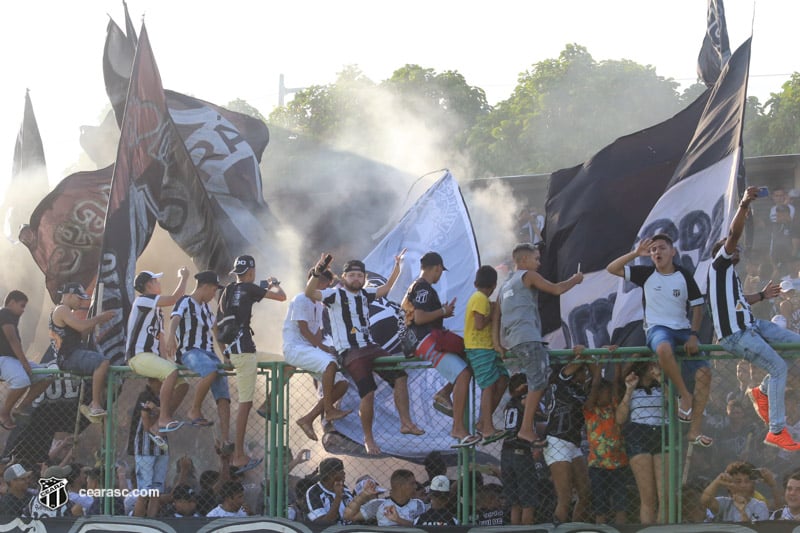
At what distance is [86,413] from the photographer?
32.5 feet

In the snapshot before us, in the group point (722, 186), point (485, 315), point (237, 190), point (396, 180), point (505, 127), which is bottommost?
point (485, 315)

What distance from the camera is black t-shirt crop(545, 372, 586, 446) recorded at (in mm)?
8672

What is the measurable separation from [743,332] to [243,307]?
4209 millimetres

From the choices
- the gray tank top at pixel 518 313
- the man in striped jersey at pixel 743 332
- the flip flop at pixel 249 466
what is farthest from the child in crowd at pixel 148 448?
the man in striped jersey at pixel 743 332

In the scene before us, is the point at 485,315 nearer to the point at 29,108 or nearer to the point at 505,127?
the point at 29,108

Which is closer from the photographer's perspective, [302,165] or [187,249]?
[187,249]

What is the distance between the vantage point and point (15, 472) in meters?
10.7

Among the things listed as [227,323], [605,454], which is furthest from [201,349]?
[605,454]

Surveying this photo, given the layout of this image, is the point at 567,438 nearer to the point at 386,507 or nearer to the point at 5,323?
the point at 386,507

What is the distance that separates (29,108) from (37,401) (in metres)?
11.9

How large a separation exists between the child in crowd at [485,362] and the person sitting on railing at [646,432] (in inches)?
39.4

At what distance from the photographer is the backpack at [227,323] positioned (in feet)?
31.0

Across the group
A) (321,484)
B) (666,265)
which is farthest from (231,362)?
(666,265)

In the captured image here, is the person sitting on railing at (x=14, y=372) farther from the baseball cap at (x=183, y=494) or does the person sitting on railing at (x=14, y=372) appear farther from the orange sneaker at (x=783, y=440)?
the orange sneaker at (x=783, y=440)
